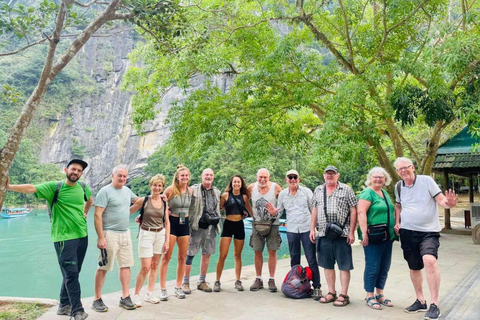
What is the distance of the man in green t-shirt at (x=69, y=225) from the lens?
3.27m

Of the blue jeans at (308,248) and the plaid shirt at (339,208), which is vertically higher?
the plaid shirt at (339,208)

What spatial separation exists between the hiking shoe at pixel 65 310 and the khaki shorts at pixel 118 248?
1.41 ft

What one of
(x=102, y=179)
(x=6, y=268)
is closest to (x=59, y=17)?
(x=6, y=268)

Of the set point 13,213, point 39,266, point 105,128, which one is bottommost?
point 39,266

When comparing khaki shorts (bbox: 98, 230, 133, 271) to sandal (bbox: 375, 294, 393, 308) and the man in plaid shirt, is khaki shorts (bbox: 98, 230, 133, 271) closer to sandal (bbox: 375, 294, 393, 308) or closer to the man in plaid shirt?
the man in plaid shirt

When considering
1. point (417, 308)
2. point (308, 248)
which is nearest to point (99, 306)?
point (308, 248)

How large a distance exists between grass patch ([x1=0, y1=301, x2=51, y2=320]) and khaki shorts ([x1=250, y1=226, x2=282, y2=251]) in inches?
82.6

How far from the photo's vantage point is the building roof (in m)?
9.27

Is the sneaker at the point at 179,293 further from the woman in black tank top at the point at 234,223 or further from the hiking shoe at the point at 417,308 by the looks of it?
the hiking shoe at the point at 417,308

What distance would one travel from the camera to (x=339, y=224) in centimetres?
377

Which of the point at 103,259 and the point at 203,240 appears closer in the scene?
the point at 103,259

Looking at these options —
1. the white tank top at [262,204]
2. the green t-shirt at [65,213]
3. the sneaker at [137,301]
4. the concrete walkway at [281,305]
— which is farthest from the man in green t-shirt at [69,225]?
the white tank top at [262,204]

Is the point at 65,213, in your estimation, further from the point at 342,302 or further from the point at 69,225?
the point at 342,302

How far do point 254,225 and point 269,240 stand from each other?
0.22 m
